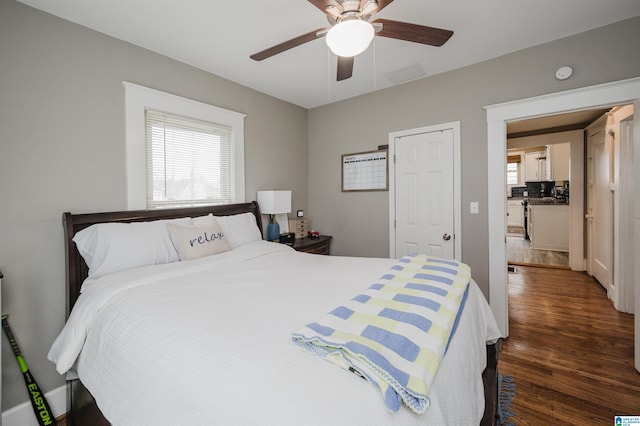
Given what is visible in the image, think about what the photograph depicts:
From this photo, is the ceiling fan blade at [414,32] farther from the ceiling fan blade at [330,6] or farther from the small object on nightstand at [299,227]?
the small object on nightstand at [299,227]

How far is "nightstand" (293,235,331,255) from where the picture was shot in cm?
338

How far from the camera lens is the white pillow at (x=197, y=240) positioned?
85.9 inches

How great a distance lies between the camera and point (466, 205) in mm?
2988

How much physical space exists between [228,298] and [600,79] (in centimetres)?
328

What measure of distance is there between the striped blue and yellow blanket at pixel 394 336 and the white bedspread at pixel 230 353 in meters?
0.04

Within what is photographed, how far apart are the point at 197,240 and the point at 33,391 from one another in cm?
132

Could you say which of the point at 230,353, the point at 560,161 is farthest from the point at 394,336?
the point at 560,161

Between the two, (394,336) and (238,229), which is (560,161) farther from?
(394,336)

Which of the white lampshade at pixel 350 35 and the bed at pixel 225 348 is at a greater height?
the white lampshade at pixel 350 35

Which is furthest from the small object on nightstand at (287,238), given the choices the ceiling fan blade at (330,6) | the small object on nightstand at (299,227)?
the ceiling fan blade at (330,6)

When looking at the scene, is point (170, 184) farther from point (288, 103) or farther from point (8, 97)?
point (288, 103)

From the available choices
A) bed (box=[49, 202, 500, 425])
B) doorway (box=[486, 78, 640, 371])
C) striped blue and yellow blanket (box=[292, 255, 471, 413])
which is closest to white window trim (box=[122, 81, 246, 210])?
bed (box=[49, 202, 500, 425])

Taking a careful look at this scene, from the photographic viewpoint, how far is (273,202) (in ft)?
10.8

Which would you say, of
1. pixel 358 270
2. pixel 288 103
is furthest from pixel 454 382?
pixel 288 103
